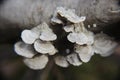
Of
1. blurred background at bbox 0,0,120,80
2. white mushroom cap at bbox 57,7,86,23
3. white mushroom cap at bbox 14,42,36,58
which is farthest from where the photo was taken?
blurred background at bbox 0,0,120,80

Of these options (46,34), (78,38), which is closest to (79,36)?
(78,38)

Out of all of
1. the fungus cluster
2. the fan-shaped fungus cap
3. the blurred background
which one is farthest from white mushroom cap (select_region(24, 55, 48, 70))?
the blurred background

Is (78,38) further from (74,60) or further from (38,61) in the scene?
(38,61)

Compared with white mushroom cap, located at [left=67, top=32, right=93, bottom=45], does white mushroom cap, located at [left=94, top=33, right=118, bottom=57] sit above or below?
below

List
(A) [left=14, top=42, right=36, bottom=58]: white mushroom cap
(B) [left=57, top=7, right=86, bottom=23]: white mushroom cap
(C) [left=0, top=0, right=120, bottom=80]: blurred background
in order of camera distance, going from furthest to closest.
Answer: (C) [left=0, top=0, right=120, bottom=80]: blurred background
(A) [left=14, top=42, right=36, bottom=58]: white mushroom cap
(B) [left=57, top=7, right=86, bottom=23]: white mushroom cap

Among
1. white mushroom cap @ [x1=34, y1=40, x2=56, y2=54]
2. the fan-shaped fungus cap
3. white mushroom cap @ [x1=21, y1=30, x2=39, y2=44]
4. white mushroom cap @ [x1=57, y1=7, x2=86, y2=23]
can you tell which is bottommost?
white mushroom cap @ [x1=34, y1=40, x2=56, y2=54]

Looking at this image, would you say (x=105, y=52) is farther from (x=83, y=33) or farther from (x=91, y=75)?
(x=91, y=75)

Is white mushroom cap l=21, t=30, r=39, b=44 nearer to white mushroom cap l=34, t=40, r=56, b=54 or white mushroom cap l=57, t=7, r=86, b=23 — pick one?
white mushroom cap l=34, t=40, r=56, b=54
